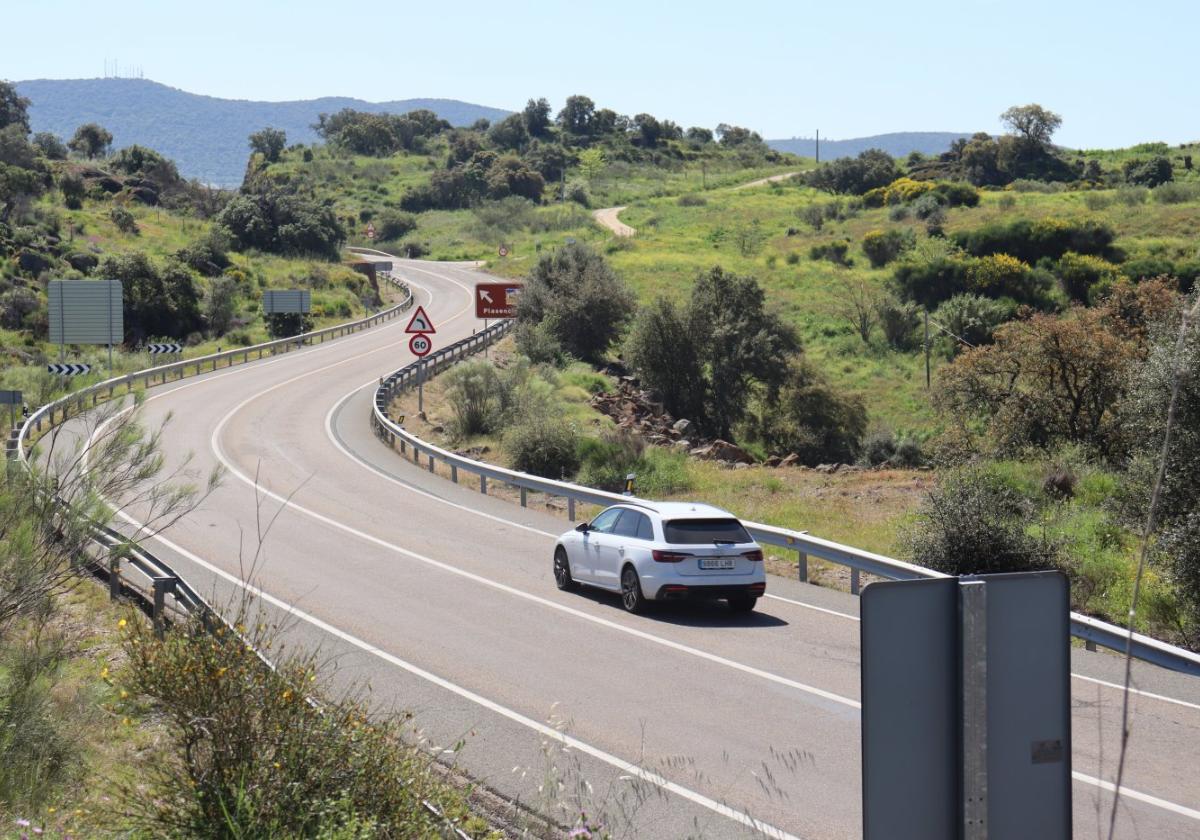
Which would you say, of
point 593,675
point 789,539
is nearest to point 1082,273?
point 789,539

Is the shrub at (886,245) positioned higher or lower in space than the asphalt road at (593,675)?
higher

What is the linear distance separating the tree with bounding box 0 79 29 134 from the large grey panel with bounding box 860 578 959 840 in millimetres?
145679

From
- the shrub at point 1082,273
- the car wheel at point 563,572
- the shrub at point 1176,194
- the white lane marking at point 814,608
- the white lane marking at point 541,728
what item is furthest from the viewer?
the shrub at point 1176,194

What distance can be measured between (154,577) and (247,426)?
900 inches

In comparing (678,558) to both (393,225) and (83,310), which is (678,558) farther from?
(393,225)

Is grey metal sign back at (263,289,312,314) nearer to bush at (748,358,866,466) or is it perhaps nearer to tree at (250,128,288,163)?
bush at (748,358,866,466)

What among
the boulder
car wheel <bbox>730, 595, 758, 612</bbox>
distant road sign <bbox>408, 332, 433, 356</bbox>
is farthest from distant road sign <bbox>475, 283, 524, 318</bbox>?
the boulder

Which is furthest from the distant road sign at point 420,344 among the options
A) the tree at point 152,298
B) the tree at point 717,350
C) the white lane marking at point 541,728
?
the tree at point 152,298

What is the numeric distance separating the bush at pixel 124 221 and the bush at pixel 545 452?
63719 mm

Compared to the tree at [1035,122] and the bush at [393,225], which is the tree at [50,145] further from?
the tree at [1035,122]

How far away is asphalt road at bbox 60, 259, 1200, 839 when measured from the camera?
8.74 m

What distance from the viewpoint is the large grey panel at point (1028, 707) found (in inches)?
155

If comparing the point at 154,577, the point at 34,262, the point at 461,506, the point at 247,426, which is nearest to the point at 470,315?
the point at 34,262

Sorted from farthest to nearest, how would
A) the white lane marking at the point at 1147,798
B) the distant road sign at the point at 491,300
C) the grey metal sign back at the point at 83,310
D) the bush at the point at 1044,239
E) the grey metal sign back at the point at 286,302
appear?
the bush at the point at 1044,239 → the grey metal sign back at the point at 286,302 → the grey metal sign back at the point at 83,310 → the distant road sign at the point at 491,300 → the white lane marking at the point at 1147,798
